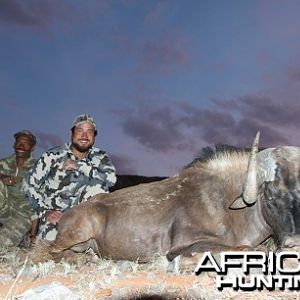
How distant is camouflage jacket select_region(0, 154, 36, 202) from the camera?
7848 millimetres

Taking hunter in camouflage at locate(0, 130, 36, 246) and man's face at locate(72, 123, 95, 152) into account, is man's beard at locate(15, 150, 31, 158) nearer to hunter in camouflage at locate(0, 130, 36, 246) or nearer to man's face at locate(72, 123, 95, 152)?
hunter in camouflage at locate(0, 130, 36, 246)

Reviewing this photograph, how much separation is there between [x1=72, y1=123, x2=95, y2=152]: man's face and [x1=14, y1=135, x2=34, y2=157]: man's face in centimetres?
131

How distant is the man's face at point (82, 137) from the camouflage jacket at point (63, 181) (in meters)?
0.19

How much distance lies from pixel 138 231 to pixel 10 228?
2.99m

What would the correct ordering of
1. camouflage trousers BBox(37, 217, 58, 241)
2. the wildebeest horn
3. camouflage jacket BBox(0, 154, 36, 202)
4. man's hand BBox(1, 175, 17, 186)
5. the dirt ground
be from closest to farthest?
the dirt ground
the wildebeest horn
camouflage trousers BBox(37, 217, 58, 241)
man's hand BBox(1, 175, 17, 186)
camouflage jacket BBox(0, 154, 36, 202)

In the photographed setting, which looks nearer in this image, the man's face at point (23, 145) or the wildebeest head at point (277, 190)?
the wildebeest head at point (277, 190)

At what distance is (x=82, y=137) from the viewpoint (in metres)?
6.83

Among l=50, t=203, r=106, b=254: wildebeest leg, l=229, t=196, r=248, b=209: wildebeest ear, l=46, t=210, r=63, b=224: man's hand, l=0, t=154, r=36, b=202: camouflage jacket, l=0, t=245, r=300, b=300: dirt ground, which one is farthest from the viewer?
l=0, t=154, r=36, b=202: camouflage jacket

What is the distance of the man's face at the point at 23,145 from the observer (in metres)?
7.85

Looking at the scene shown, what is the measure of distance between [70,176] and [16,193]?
4.88 ft

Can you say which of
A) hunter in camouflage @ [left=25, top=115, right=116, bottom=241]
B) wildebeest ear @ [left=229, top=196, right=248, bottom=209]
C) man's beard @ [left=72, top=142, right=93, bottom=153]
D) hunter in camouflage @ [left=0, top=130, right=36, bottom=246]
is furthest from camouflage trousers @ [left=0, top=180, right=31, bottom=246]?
wildebeest ear @ [left=229, top=196, right=248, bottom=209]

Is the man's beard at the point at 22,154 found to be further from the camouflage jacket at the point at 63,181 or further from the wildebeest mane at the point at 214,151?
the wildebeest mane at the point at 214,151

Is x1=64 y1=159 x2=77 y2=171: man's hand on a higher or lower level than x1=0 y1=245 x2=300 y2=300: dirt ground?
higher

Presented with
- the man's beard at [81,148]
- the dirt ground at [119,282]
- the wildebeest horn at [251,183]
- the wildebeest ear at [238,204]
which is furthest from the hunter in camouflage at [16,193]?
the wildebeest horn at [251,183]
